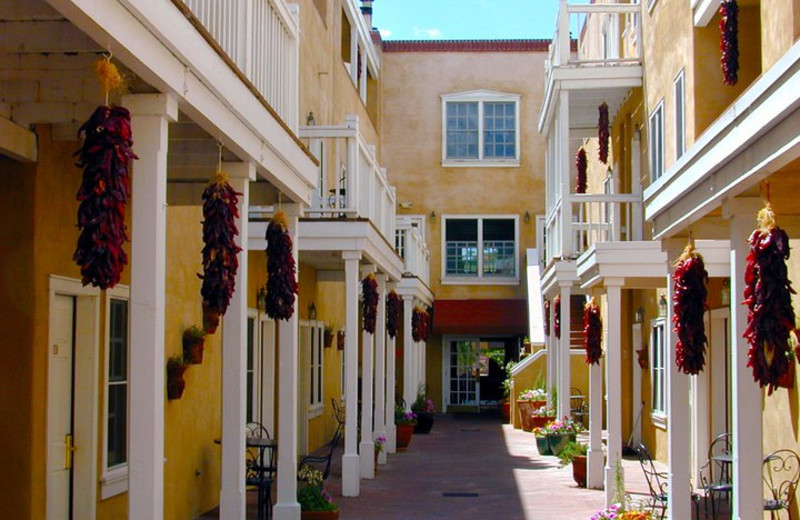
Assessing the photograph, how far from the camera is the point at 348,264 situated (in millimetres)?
13938

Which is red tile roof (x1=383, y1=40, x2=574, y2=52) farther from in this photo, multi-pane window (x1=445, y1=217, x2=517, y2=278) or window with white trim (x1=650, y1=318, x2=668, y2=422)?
window with white trim (x1=650, y1=318, x2=668, y2=422)

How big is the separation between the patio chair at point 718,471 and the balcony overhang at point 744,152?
10.0ft

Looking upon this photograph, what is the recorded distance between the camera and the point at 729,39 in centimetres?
1201

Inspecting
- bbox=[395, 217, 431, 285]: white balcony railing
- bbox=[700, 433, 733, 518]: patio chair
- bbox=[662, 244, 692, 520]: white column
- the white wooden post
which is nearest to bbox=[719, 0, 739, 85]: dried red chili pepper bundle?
the white wooden post

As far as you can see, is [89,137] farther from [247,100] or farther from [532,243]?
[532,243]

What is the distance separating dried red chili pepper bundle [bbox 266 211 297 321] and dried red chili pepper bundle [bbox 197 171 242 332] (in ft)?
7.16

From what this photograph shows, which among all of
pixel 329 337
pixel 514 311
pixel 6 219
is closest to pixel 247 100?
pixel 6 219

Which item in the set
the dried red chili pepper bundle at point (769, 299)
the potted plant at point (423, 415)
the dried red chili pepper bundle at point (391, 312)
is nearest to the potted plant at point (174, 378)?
the dried red chili pepper bundle at point (769, 299)

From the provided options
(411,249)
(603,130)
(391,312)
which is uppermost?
(603,130)

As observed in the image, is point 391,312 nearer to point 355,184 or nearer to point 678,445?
point 355,184

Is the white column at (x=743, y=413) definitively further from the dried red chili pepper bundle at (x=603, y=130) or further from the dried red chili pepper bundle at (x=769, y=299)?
the dried red chili pepper bundle at (x=603, y=130)

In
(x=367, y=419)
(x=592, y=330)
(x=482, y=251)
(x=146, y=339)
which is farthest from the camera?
(x=482, y=251)

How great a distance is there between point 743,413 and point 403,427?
1383cm

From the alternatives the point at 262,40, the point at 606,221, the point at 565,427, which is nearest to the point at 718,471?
the point at 565,427
